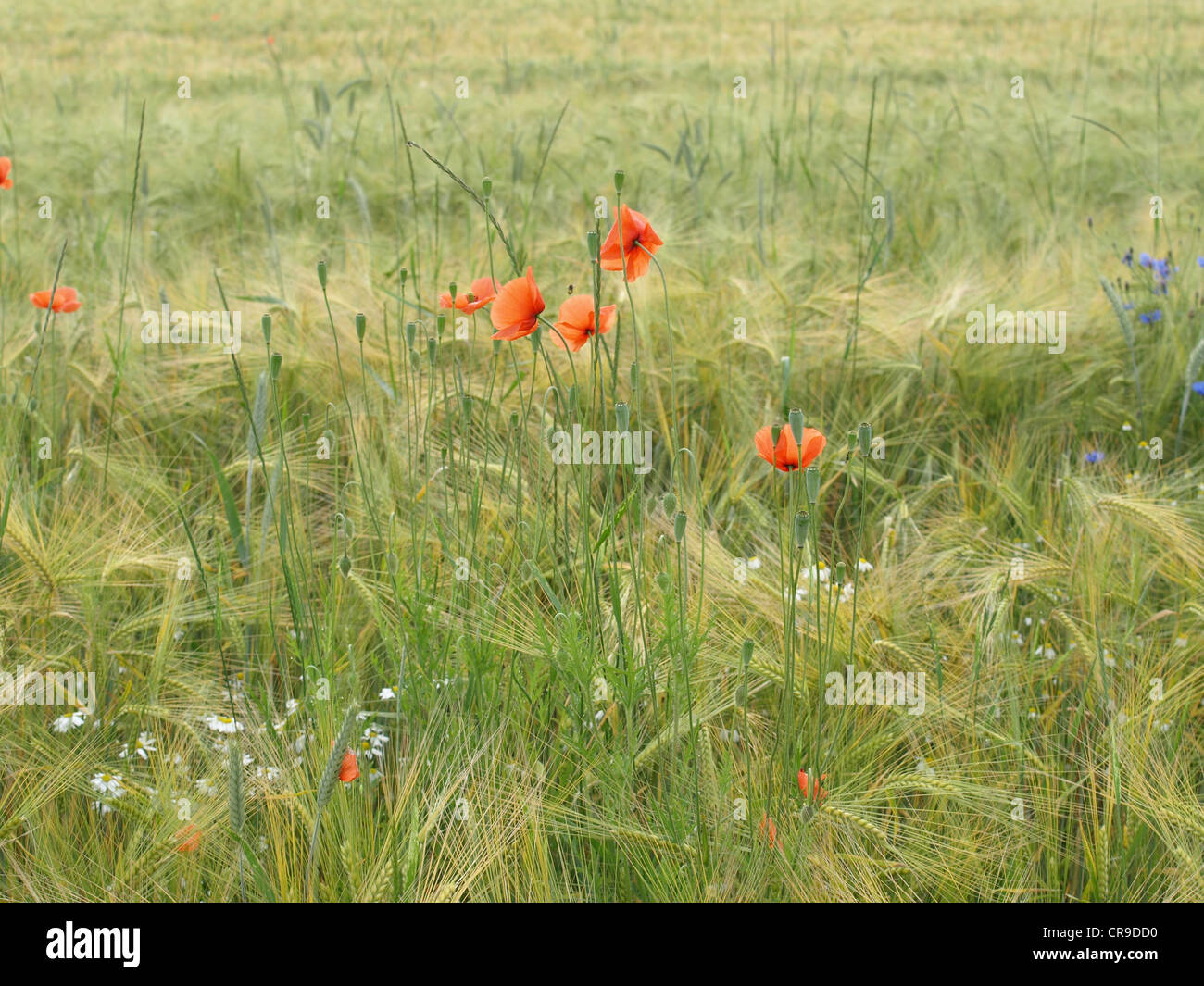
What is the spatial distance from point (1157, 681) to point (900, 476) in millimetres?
752

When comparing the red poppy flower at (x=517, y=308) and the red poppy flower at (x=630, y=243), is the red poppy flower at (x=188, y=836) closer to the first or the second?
the red poppy flower at (x=517, y=308)

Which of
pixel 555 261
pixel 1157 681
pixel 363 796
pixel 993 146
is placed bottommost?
pixel 363 796

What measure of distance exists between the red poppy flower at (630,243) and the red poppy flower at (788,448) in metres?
0.26

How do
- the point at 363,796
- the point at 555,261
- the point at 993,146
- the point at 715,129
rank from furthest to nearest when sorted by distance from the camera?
1. the point at 715,129
2. the point at 993,146
3. the point at 555,261
4. the point at 363,796

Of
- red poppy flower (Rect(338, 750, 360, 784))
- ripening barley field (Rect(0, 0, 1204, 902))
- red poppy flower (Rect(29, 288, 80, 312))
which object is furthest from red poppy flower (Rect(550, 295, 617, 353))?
red poppy flower (Rect(29, 288, 80, 312))

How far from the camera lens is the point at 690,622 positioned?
52.1 inches

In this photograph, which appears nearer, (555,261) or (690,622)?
(690,622)

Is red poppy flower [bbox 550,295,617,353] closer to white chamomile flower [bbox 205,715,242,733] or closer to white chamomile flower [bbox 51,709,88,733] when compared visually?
white chamomile flower [bbox 205,715,242,733]

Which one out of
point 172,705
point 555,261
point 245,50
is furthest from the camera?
point 245,50

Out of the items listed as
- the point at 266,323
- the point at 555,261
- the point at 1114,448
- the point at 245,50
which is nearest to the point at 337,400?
the point at 266,323

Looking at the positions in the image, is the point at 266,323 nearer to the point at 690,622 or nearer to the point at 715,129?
the point at 690,622

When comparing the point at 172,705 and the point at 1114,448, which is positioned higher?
the point at 1114,448

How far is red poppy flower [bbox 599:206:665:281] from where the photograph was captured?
1.26 meters

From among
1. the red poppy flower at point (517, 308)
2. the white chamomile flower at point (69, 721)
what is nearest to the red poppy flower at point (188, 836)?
the white chamomile flower at point (69, 721)
